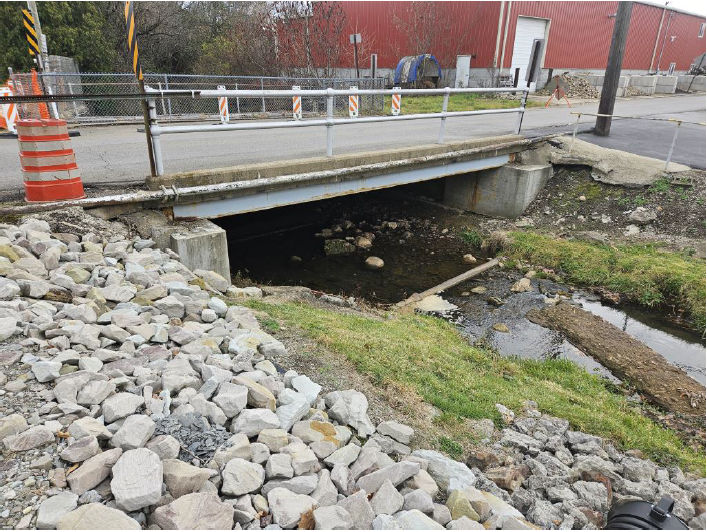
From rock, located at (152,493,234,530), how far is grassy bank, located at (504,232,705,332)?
27.2ft

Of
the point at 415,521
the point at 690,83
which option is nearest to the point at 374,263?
the point at 415,521

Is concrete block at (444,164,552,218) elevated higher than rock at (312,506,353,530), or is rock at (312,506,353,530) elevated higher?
rock at (312,506,353,530)

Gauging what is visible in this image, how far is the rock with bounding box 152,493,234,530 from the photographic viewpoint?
7.18ft

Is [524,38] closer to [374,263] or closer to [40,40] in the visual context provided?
[374,263]

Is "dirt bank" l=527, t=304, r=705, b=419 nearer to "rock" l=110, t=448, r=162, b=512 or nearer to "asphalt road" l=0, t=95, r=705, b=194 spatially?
"asphalt road" l=0, t=95, r=705, b=194

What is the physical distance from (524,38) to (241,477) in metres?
28.5

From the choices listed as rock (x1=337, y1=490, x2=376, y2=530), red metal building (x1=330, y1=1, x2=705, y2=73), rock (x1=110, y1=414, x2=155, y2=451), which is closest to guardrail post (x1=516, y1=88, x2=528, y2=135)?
rock (x1=337, y1=490, x2=376, y2=530)

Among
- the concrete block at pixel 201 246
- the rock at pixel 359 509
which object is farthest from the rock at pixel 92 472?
the concrete block at pixel 201 246

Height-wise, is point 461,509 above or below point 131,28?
below

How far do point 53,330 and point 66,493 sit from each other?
1.67 metres

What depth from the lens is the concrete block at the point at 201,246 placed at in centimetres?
620

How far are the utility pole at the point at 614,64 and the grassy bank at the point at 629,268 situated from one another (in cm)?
491

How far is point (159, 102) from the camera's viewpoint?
50.5ft

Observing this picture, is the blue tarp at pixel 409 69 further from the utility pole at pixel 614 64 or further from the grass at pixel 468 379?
the grass at pixel 468 379
